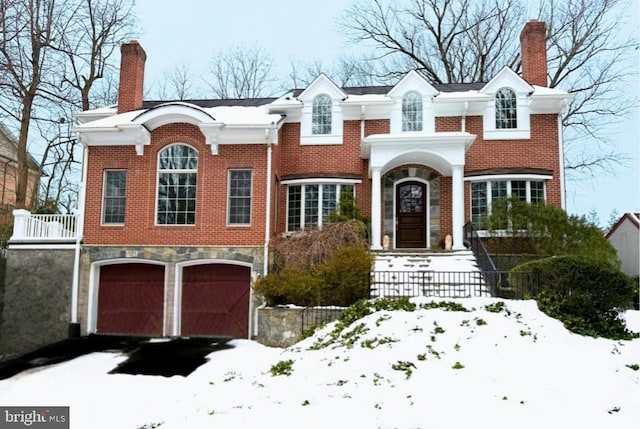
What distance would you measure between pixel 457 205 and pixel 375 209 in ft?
7.59

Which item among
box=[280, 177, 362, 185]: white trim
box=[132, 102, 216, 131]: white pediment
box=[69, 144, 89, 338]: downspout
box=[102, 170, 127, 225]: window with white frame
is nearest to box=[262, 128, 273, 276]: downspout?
box=[132, 102, 216, 131]: white pediment

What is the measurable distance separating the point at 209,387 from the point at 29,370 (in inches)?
215

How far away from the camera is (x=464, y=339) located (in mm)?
7613

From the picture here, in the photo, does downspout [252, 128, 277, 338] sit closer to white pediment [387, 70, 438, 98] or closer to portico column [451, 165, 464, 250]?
white pediment [387, 70, 438, 98]

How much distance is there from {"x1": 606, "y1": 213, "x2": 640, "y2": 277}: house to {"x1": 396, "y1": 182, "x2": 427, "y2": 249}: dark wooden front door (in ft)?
25.8

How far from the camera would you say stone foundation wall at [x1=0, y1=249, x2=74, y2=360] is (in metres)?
14.0

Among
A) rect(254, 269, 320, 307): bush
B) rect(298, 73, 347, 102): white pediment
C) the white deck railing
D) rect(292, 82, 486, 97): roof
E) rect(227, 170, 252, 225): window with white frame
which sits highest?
rect(292, 82, 486, 97): roof

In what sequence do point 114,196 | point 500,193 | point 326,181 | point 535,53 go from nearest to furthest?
point 114,196 < point 500,193 < point 326,181 < point 535,53

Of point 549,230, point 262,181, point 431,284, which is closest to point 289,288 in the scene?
point 431,284

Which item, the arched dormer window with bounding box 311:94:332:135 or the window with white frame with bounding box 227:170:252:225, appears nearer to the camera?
the window with white frame with bounding box 227:170:252:225

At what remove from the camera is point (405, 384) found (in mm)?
6305

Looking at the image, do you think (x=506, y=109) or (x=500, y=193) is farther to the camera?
(x=506, y=109)

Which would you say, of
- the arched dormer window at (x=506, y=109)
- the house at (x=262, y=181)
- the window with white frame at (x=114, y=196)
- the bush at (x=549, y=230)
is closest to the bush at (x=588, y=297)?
the bush at (x=549, y=230)

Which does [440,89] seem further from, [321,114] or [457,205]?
[457,205]
